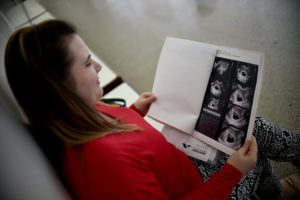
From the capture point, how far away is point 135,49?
5.47 ft

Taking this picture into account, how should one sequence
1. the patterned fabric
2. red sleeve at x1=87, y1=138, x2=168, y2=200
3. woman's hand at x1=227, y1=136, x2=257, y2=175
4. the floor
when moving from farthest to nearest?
the floor
the patterned fabric
woman's hand at x1=227, y1=136, x2=257, y2=175
red sleeve at x1=87, y1=138, x2=168, y2=200

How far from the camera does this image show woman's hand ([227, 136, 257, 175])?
1.66 ft

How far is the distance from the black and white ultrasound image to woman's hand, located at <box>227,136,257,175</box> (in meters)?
0.02

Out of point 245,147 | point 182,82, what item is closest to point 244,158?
point 245,147

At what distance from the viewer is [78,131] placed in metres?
0.44

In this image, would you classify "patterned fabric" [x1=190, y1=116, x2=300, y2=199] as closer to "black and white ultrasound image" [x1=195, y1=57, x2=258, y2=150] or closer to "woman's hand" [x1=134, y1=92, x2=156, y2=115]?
"black and white ultrasound image" [x1=195, y1=57, x2=258, y2=150]

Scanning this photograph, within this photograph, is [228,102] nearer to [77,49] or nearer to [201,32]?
[77,49]

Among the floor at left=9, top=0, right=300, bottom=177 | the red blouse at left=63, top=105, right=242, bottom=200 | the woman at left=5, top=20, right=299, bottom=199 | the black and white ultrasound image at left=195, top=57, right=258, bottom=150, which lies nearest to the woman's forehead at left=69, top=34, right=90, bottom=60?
the woman at left=5, top=20, right=299, bottom=199

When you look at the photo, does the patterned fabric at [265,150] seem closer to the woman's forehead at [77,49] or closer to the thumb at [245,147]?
the thumb at [245,147]

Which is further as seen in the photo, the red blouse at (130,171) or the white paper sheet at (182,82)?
the white paper sheet at (182,82)

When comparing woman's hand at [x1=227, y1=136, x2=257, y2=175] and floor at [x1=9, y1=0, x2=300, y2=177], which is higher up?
floor at [x1=9, y1=0, x2=300, y2=177]

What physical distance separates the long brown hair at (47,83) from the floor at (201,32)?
0.99m

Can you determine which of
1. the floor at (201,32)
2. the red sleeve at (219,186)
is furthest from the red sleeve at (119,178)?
the floor at (201,32)

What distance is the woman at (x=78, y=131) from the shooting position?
→ 0.39 meters
